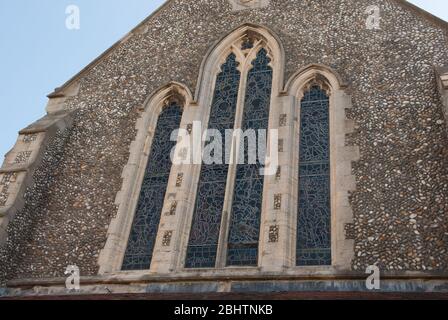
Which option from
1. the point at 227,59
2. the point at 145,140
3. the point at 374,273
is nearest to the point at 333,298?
the point at 374,273

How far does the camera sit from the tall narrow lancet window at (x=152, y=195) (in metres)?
8.24

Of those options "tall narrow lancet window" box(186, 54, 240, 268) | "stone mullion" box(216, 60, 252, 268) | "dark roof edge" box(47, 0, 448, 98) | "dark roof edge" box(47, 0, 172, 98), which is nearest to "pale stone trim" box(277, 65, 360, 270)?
"stone mullion" box(216, 60, 252, 268)

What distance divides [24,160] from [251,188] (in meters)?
4.05

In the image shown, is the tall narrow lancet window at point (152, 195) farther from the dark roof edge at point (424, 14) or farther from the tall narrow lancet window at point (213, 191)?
the dark roof edge at point (424, 14)

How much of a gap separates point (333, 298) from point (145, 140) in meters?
5.39

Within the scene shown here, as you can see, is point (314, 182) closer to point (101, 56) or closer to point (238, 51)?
point (238, 51)

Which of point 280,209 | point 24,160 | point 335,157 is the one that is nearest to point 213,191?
point 280,209

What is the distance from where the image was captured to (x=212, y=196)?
8508 mm

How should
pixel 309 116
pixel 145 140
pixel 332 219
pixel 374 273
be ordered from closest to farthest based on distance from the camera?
1. pixel 374 273
2. pixel 332 219
3. pixel 309 116
4. pixel 145 140

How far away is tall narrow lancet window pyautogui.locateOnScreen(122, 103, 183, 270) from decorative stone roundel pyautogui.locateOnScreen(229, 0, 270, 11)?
8.65ft

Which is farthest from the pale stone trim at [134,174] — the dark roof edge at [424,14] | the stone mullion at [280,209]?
the dark roof edge at [424,14]

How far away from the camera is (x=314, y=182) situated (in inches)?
320

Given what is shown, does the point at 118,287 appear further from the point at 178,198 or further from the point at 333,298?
the point at 333,298
